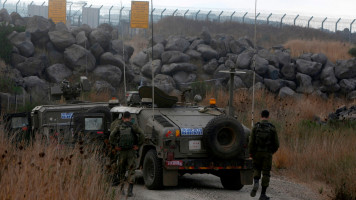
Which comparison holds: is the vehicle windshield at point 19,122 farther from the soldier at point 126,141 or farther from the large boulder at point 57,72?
the large boulder at point 57,72

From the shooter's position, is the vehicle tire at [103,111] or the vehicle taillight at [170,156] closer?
the vehicle taillight at [170,156]

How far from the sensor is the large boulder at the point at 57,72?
31.6 m

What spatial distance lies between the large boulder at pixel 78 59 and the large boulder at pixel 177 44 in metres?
5.41

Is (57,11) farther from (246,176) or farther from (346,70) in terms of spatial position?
(246,176)

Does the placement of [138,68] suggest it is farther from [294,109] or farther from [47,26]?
[294,109]

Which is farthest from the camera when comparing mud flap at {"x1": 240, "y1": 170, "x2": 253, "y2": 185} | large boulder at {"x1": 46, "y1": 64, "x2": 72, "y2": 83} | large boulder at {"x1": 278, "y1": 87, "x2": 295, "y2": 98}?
large boulder at {"x1": 46, "y1": 64, "x2": 72, "y2": 83}

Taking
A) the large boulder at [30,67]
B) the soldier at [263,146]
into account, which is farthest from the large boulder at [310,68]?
the soldier at [263,146]

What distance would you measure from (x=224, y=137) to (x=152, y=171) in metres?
1.56

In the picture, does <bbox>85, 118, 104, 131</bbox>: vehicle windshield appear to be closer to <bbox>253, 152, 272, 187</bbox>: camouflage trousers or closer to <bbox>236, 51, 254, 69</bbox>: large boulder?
<bbox>253, 152, 272, 187</bbox>: camouflage trousers

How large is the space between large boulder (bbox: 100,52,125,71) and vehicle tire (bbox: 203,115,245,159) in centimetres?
2238

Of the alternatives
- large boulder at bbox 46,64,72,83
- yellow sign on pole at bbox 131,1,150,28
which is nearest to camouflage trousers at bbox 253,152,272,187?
yellow sign on pole at bbox 131,1,150,28

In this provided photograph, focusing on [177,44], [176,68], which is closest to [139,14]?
[176,68]

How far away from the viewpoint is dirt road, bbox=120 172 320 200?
11.2m

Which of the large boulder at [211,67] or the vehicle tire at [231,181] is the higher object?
the large boulder at [211,67]
